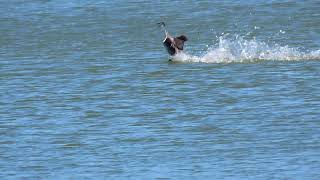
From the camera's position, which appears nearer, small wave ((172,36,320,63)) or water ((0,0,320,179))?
water ((0,0,320,179))

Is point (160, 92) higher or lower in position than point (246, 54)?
higher

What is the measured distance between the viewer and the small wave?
22734mm

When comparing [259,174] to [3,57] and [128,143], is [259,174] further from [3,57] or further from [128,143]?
[3,57]

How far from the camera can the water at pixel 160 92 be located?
15.2 metres

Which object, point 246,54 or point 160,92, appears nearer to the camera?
point 160,92

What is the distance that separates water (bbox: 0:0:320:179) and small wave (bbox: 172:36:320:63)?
0.03 meters

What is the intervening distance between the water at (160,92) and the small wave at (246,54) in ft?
0.11

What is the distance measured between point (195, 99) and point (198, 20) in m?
9.21

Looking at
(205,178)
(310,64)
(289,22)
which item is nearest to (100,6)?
(289,22)

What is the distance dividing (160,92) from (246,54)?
3513mm

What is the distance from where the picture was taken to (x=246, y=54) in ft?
76.1

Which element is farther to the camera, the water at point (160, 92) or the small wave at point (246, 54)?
the small wave at point (246, 54)

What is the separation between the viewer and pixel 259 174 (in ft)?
46.7

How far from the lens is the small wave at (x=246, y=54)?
22.7 m
